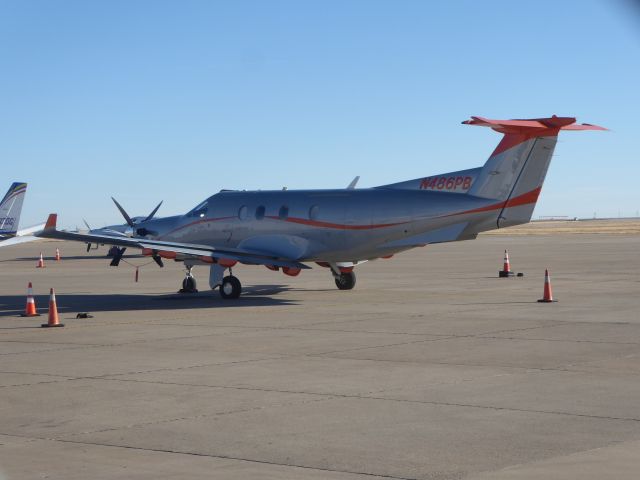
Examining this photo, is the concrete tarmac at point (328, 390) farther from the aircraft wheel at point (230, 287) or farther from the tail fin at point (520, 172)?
the tail fin at point (520, 172)

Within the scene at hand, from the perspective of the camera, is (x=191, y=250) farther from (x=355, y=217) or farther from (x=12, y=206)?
(x=12, y=206)

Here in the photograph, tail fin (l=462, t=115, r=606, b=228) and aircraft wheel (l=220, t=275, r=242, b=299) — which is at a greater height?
tail fin (l=462, t=115, r=606, b=228)

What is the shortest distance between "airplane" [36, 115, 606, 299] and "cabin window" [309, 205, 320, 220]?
0.10 feet

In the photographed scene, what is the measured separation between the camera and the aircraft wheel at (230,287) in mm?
26875

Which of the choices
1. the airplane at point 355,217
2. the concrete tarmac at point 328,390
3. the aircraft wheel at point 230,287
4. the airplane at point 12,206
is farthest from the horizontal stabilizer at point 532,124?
the airplane at point 12,206

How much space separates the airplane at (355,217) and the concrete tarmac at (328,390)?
163 cm

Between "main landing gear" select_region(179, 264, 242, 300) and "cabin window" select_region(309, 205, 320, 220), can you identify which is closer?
"main landing gear" select_region(179, 264, 242, 300)

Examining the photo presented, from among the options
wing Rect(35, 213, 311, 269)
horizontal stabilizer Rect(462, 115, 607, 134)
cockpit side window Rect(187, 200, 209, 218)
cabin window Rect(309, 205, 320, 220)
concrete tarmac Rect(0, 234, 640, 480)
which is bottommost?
concrete tarmac Rect(0, 234, 640, 480)

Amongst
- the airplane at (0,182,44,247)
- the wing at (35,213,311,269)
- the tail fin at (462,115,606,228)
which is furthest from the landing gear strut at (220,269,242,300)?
the airplane at (0,182,44,247)

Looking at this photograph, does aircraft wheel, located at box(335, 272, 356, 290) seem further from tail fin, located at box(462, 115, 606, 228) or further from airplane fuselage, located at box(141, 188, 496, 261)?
tail fin, located at box(462, 115, 606, 228)

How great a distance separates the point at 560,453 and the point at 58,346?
1078 cm

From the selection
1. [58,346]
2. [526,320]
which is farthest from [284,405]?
[526,320]

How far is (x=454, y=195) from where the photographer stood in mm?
25109

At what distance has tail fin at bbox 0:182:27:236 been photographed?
197 feet
